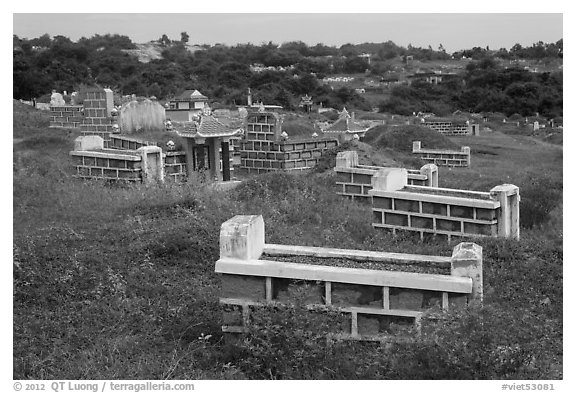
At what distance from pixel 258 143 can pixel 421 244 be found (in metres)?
10.6

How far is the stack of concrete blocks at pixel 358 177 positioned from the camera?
52.8 feet

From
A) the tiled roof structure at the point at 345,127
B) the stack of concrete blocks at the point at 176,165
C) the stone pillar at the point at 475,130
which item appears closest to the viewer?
the stack of concrete blocks at the point at 176,165

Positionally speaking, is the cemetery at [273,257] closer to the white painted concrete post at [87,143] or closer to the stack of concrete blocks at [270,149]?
the white painted concrete post at [87,143]

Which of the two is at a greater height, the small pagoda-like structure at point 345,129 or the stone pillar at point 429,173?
the small pagoda-like structure at point 345,129

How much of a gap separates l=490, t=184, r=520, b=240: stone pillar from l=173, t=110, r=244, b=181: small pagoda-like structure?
9.26m

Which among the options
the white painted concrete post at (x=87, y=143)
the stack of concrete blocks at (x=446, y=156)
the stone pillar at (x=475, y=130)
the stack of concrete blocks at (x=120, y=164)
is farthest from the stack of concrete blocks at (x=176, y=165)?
the stone pillar at (x=475, y=130)

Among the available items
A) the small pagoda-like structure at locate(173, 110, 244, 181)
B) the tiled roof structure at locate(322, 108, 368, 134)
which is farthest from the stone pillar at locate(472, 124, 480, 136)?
the small pagoda-like structure at locate(173, 110, 244, 181)

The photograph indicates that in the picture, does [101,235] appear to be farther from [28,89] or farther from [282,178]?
[28,89]

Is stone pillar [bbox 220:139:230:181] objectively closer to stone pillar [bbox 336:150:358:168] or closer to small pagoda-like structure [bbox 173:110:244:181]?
small pagoda-like structure [bbox 173:110:244:181]

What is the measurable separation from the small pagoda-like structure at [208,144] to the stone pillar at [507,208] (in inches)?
365

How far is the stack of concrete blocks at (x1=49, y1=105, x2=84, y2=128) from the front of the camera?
30.1 metres

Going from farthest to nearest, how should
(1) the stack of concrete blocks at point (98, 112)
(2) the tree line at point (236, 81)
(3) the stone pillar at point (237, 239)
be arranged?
(2) the tree line at point (236, 81)
(1) the stack of concrete blocks at point (98, 112)
(3) the stone pillar at point (237, 239)

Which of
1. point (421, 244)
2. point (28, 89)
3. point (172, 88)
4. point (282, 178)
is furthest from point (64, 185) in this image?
point (172, 88)

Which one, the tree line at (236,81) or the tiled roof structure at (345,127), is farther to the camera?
the tree line at (236,81)
